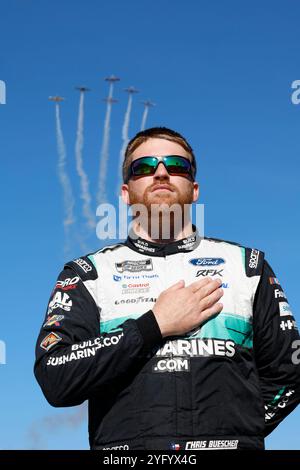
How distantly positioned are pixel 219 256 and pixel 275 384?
1404 millimetres

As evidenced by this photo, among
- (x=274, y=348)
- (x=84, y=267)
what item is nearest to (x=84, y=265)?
(x=84, y=267)

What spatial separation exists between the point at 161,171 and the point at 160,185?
0.15 m

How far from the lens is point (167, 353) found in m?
6.58

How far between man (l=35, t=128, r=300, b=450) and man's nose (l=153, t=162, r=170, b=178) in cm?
1

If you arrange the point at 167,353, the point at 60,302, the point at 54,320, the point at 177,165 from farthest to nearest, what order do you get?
the point at 177,165 < the point at 60,302 < the point at 54,320 < the point at 167,353

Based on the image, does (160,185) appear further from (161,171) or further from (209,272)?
(209,272)

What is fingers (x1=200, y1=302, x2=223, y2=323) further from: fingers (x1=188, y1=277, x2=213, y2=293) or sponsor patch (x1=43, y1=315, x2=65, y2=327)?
sponsor patch (x1=43, y1=315, x2=65, y2=327)

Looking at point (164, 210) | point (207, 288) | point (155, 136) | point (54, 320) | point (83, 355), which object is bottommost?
point (83, 355)

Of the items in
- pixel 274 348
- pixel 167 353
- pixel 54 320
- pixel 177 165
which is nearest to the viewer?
pixel 167 353

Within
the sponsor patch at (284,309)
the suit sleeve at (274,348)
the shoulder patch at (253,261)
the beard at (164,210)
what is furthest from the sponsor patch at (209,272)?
the sponsor patch at (284,309)

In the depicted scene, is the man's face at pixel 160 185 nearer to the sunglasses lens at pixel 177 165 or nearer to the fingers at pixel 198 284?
the sunglasses lens at pixel 177 165

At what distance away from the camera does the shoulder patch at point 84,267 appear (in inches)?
284

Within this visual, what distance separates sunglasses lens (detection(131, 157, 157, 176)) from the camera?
24.7 ft
